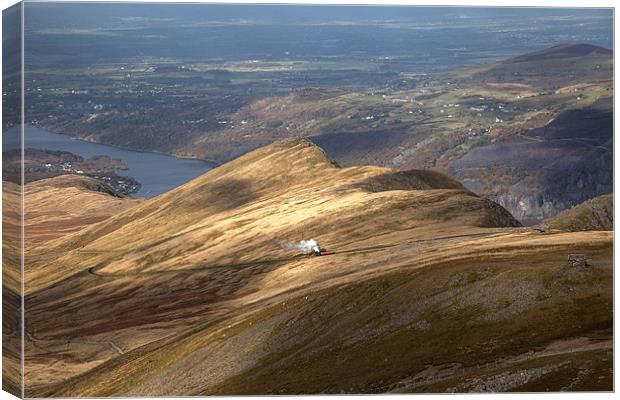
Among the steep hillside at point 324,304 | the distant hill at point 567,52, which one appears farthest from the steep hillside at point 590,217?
the distant hill at point 567,52

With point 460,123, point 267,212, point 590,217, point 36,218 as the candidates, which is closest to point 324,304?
point 267,212

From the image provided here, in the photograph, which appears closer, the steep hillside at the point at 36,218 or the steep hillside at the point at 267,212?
the steep hillside at the point at 36,218

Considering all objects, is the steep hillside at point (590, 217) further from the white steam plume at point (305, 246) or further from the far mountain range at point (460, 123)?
the white steam plume at point (305, 246)

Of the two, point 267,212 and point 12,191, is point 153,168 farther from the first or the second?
point 12,191

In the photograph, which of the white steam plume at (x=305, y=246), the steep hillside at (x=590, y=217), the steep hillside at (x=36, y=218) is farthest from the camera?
the white steam plume at (x=305, y=246)

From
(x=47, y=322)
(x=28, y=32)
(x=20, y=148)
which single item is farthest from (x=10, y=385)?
(x=28, y=32)

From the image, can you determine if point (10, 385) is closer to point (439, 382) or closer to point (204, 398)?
point (204, 398)
